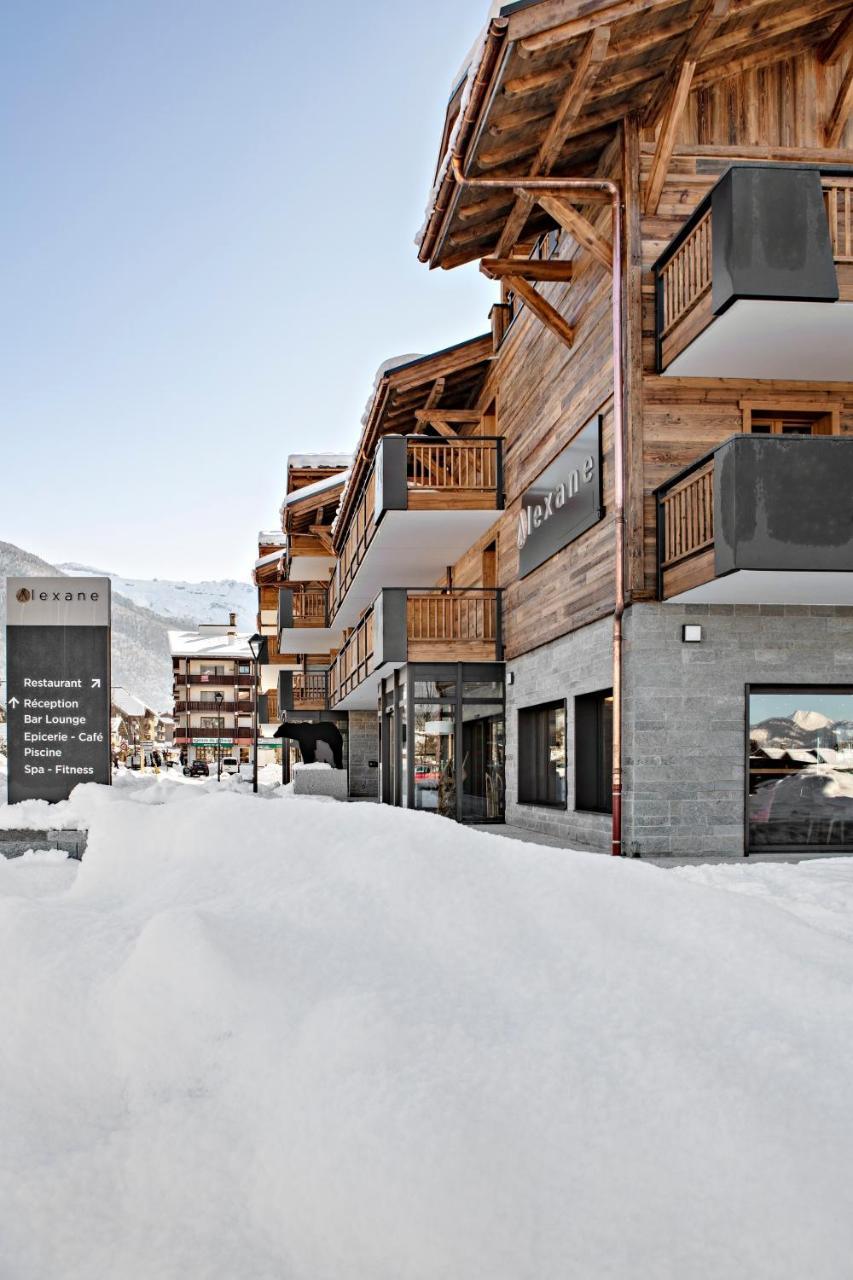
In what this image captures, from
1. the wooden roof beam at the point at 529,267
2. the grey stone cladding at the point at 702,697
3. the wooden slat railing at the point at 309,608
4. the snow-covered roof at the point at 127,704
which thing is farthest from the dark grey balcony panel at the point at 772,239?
the snow-covered roof at the point at 127,704

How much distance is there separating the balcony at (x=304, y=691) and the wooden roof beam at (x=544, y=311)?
2350 cm

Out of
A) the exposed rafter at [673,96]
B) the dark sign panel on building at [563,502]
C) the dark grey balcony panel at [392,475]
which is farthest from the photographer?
the dark grey balcony panel at [392,475]

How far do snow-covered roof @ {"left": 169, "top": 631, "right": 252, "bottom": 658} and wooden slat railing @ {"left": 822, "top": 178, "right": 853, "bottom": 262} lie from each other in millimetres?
81873

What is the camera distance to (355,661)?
2469 centimetres

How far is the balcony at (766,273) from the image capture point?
976 cm

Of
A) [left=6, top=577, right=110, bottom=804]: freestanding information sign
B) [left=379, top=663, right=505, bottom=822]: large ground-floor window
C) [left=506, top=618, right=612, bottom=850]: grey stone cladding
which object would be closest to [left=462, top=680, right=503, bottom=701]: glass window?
[left=379, top=663, right=505, bottom=822]: large ground-floor window

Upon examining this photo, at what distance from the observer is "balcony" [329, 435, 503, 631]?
1806 centimetres

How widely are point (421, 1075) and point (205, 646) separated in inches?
3761

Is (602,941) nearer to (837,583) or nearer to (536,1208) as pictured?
(536,1208)

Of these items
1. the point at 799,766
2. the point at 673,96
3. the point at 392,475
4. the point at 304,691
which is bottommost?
the point at 799,766

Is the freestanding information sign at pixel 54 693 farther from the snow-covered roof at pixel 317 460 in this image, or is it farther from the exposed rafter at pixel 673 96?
the snow-covered roof at pixel 317 460

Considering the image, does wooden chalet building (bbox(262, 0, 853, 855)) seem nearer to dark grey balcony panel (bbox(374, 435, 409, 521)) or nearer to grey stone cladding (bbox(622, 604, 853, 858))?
grey stone cladding (bbox(622, 604, 853, 858))

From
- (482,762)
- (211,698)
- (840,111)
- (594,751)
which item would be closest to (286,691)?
(482,762)

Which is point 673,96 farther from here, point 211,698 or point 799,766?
point 211,698
